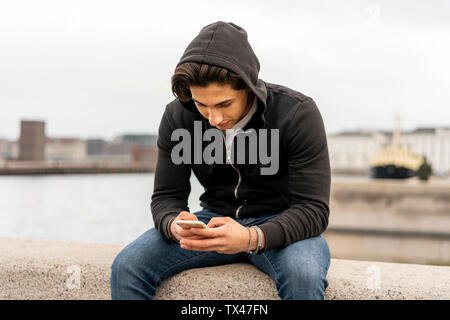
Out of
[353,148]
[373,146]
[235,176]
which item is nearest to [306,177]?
[235,176]

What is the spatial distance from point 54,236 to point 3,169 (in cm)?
2358

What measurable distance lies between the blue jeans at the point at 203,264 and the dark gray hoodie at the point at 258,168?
0.06 m

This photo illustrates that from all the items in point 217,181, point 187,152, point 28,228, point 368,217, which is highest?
point 187,152

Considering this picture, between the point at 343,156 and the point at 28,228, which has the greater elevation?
the point at 343,156

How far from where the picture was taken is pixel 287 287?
1764mm

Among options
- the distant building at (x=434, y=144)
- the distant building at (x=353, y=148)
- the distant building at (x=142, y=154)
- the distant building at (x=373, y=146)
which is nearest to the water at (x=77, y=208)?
the distant building at (x=142, y=154)

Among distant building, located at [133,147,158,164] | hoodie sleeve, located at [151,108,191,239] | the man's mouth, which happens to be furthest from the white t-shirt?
distant building, located at [133,147,158,164]

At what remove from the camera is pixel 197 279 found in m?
2.04

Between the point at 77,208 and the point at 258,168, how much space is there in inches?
1762

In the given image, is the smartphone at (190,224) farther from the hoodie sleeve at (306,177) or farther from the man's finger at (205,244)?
the hoodie sleeve at (306,177)
